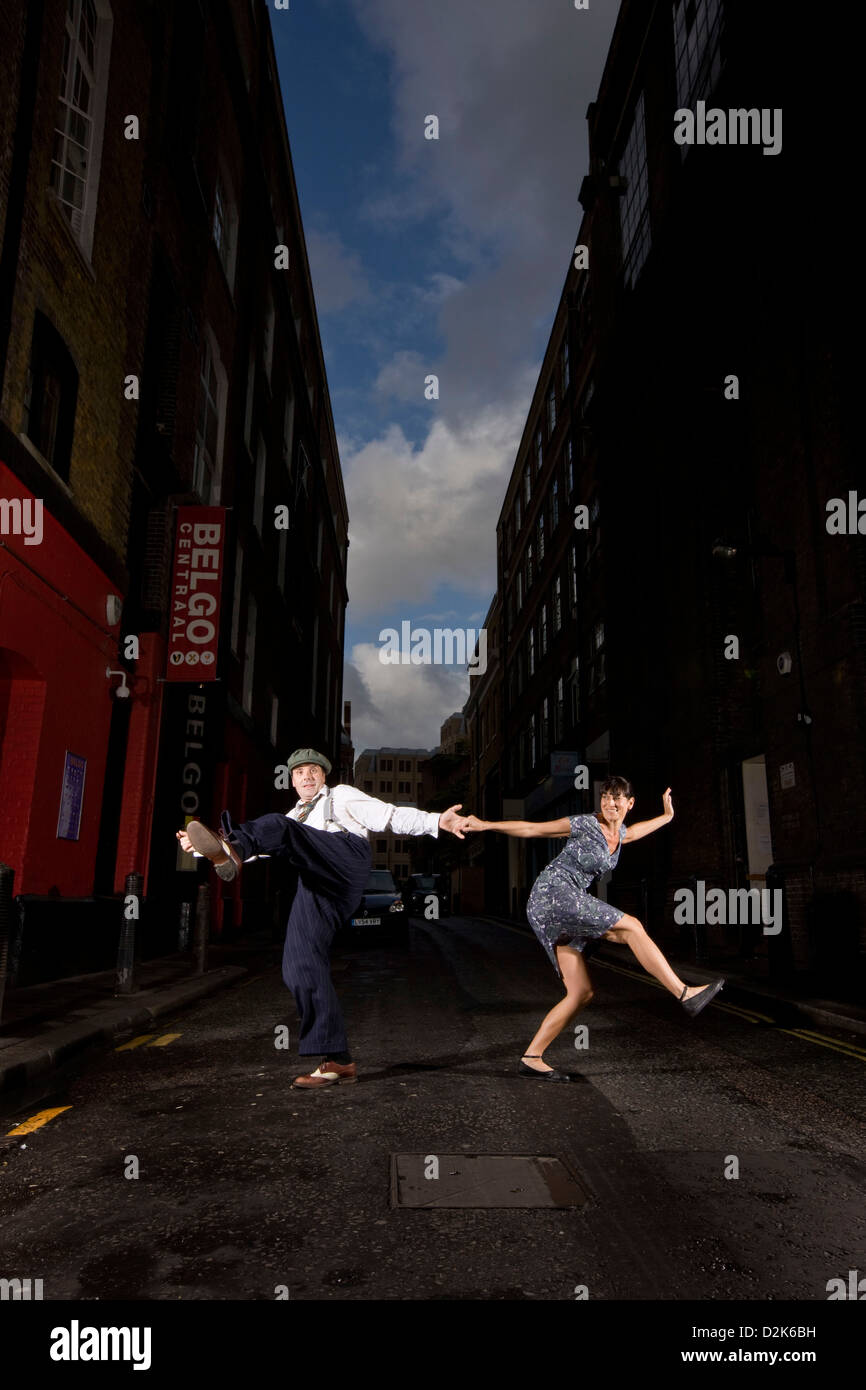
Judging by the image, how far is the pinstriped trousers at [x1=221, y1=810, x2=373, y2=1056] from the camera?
517 centimetres

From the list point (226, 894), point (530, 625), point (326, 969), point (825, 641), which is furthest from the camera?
point (530, 625)

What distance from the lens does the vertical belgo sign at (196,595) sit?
14492mm

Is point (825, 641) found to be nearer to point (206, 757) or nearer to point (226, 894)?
point (206, 757)

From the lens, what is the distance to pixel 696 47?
18891 mm

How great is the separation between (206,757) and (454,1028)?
407 inches

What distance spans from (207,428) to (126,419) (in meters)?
5.82

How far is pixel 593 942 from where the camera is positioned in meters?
5.58

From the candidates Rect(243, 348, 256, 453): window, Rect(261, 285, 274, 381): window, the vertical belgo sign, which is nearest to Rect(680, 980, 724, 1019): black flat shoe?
the vertical belgo sign

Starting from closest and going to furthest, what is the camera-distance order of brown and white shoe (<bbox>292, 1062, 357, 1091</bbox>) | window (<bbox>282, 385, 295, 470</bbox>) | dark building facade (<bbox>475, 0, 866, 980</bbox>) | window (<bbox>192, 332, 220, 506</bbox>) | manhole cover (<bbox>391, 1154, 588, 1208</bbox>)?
manhole cover (<bbox>391, 1154, 588, 1208</bbox>) < brown and white shoe (<bbox>292, 1062, 357, 1091</bbox>) < dark building facade (<bbox>475, 0, 866, 980</bbox>) < window (<bbox>192, 332, 220, 506</bbox>) < window (<bbox>282, 385, 295, 470</bbox>)

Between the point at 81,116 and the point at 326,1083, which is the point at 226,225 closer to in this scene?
the point at 81,116

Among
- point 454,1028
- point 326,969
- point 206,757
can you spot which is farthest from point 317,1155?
point 206,757

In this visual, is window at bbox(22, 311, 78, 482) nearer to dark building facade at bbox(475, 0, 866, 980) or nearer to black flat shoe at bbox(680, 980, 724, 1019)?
dark building facade at bbox(475, 0, 866, 980)

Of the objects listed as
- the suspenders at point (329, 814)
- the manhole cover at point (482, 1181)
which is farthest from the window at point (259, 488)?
the manhole cover at point (482, 1181)

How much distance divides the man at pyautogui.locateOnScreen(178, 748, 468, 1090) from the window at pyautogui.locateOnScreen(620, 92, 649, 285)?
21.7m
